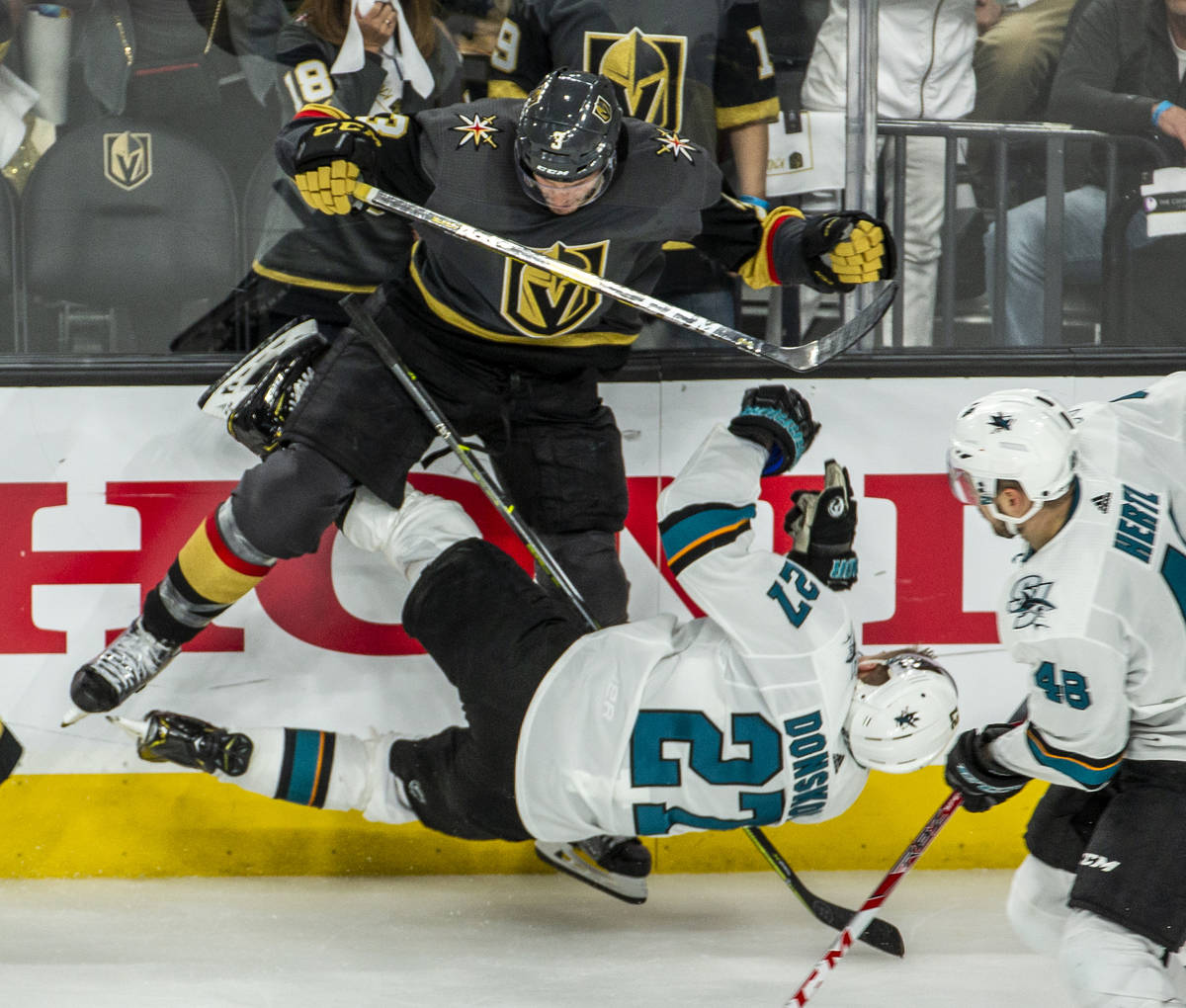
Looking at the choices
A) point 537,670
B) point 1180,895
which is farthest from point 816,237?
point 1180,895

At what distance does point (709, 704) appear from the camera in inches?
82.1

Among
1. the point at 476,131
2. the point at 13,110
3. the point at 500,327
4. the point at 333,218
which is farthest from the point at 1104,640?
the point at 13,110

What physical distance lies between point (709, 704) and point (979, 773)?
0.47 metres

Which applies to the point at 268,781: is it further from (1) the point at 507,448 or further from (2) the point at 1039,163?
(2) the point at 1039,163

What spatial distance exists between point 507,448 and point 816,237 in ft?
2.45

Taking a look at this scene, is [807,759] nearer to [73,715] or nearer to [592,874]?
[592,874]

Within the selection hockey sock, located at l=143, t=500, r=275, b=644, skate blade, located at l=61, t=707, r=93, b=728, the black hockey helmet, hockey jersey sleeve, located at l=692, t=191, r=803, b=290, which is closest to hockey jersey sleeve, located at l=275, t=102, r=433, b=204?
the black hockey helmet

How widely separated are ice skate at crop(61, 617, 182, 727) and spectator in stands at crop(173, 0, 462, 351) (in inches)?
26.2

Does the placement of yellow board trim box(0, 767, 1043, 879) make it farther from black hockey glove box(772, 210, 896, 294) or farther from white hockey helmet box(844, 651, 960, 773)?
black hockey glove box(772, 210, 896, 294)

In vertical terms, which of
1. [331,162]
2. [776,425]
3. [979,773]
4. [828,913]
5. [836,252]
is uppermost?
[331,162]

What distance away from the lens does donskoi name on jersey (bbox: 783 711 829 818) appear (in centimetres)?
204

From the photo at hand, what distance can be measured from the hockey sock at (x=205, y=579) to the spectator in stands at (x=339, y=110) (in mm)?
548

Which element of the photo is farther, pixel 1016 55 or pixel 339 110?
pixel 1016 55

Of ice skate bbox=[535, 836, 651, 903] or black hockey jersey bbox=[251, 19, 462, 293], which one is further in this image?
black hockey jersey bbox=[251, 19, 462, 293]
